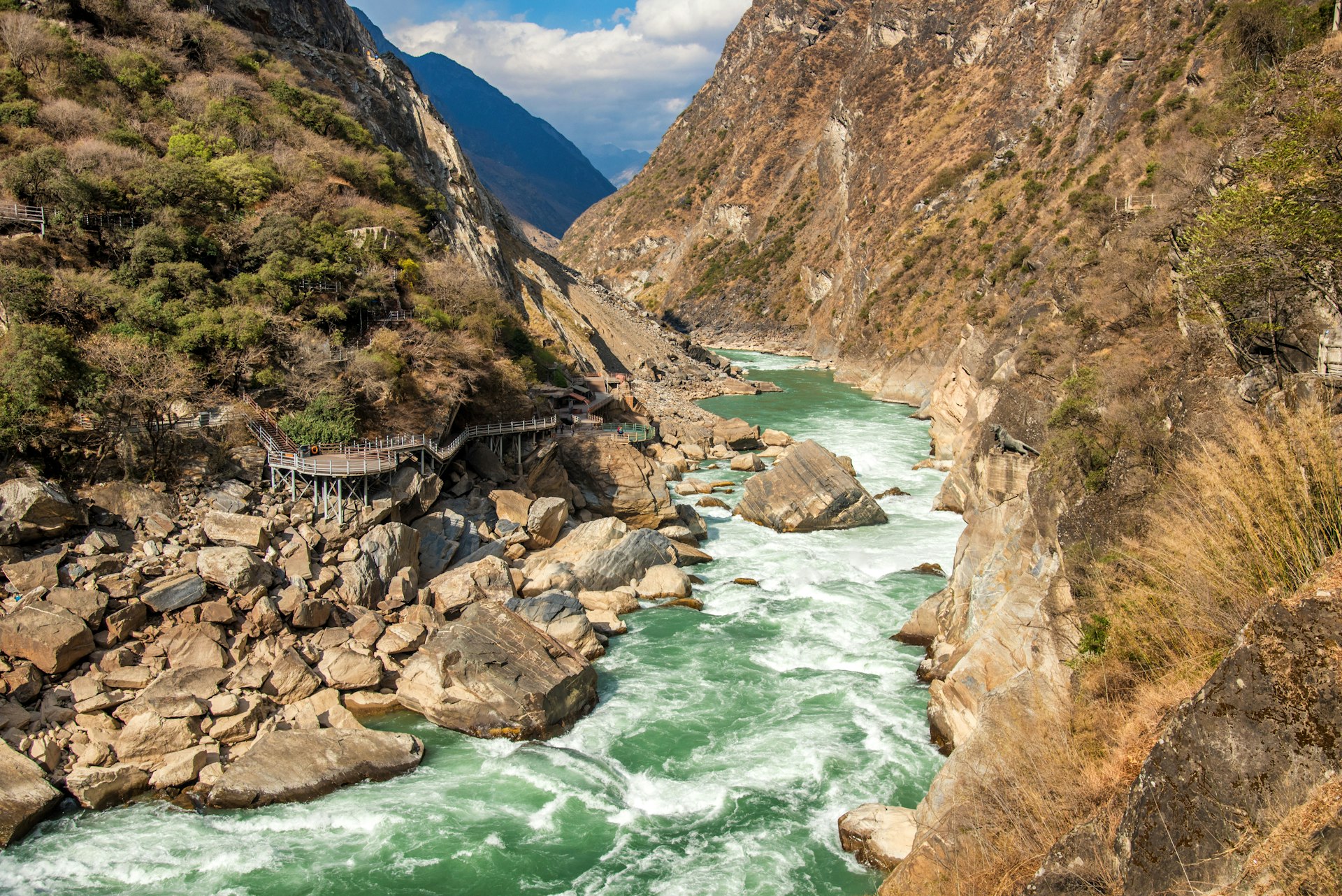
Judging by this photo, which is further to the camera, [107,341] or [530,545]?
[530,545]

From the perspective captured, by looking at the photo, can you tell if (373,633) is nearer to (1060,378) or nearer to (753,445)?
(1060,378)

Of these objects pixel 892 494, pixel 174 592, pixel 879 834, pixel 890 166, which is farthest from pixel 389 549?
pixel 890 166

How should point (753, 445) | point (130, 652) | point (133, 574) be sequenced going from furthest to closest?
point (753, 445), point (133, 574), point (130, 652)

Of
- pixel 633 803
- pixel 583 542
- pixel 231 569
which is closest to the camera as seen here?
pixel 633 803

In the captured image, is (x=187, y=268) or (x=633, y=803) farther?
(x=187, y=268)

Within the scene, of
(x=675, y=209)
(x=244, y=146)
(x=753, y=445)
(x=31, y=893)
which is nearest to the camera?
→ (x=31, y=893)

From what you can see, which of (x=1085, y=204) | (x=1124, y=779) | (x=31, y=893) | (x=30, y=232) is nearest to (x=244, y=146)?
(x=30, y=232)

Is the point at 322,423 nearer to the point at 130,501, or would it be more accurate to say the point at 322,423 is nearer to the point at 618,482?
the point at 130,501

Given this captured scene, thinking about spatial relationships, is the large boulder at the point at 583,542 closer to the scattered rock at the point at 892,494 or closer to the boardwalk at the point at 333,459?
the boardwalk at the point at 333,459
